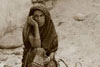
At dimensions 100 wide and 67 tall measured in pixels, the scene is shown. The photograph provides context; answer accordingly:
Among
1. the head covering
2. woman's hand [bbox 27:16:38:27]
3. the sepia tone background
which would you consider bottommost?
the sepia tone background

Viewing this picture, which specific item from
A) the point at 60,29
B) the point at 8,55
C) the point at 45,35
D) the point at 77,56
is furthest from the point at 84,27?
the point at 45,35

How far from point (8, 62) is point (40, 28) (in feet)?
5.58

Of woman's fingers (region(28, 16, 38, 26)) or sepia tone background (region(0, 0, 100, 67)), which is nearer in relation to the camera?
woman's fingers (region(28, 16, 38, 26))

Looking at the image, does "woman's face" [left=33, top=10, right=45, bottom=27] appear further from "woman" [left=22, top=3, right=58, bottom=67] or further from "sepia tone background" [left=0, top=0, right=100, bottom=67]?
"sepia tone background" [left=0, top=0, right=100, bottom=67]

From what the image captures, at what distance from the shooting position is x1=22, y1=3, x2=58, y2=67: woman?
118 inches

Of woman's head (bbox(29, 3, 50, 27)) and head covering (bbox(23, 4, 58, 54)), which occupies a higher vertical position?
woman's head (bbox(29, 3, 50, 27))

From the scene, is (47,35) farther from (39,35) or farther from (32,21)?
(32,21)

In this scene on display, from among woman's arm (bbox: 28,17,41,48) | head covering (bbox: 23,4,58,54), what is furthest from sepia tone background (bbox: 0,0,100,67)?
woman's arm (bbox: 28,17,41,48)

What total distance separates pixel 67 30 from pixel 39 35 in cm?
251

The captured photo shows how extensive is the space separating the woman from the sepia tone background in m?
1.36

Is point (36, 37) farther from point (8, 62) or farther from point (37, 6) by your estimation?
point (8, 62)

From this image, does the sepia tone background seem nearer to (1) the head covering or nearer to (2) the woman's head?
(1) the head covering

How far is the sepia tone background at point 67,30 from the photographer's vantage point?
4.69 metres

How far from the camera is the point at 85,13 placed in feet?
19.3
